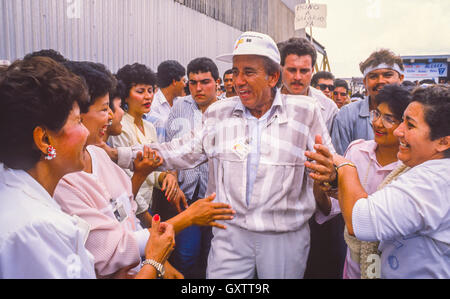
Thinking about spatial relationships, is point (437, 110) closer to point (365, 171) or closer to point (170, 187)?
point (365, 171)

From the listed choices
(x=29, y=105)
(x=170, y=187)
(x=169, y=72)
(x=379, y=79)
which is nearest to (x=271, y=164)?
(x=170, y=187)

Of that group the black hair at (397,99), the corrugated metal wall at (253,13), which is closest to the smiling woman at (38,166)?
the black hair at (397,99)

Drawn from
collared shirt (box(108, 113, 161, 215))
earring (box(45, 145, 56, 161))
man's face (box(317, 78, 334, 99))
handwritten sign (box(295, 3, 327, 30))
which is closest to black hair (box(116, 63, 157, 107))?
collared shirt (box(108, 113, 161, 215))

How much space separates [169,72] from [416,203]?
458 cm

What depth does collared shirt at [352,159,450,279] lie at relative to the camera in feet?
4.65

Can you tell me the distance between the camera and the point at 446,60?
16.5m

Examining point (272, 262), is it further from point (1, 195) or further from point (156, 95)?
point (156, 95)

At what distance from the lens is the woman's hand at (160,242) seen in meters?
1.75

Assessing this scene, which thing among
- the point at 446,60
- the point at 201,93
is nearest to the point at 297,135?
the point at 201,93

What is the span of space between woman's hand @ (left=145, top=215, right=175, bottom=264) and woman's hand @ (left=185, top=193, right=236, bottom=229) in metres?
0.23

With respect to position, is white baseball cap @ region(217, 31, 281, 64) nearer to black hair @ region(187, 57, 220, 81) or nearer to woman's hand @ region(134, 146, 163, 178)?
woman's hand @ region(134, 146, 163, 178)

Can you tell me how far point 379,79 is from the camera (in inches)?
127

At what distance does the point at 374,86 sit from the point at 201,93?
192 centimetres

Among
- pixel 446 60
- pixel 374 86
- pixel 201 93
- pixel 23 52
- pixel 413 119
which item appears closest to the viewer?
pixel 413 119
